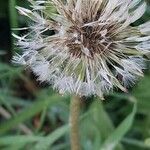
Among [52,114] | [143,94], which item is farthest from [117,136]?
[52,114]

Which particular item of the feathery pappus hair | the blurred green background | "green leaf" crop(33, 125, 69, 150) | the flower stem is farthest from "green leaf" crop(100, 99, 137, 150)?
the feathery pappus hair

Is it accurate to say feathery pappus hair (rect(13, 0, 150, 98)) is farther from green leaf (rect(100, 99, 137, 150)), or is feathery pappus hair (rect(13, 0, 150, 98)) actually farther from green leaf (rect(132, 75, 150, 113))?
green leaf (rect(132, 75, 150, 113))

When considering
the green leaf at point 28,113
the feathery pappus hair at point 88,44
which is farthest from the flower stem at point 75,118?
the green leaf at point 28,113

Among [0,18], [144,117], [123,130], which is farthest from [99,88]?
[0,18]

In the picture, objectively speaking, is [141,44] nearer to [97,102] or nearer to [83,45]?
[83,45]

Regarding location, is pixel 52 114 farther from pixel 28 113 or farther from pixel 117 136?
pixel 117 136
